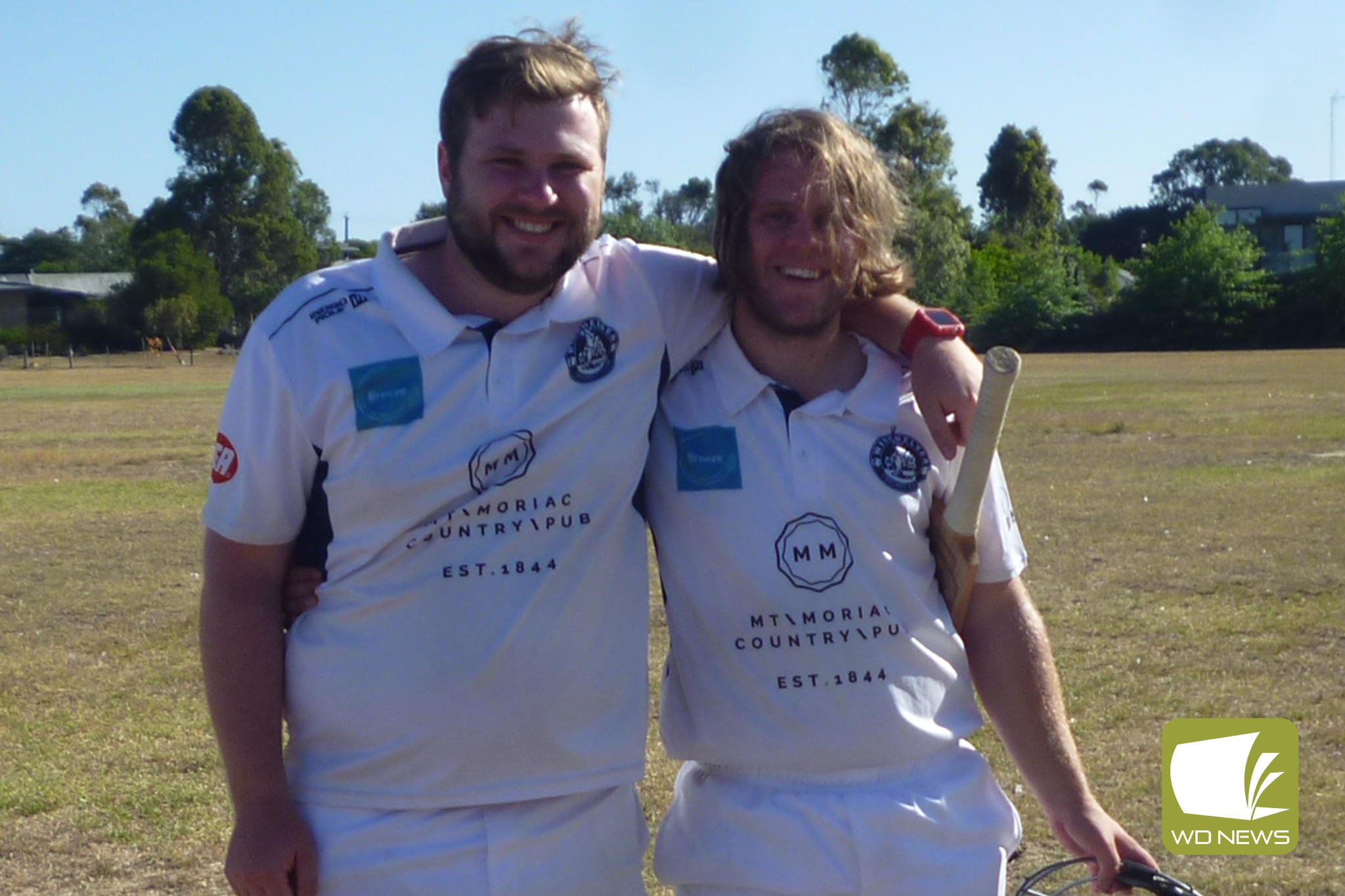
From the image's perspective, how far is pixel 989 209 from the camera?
8731 centimetres

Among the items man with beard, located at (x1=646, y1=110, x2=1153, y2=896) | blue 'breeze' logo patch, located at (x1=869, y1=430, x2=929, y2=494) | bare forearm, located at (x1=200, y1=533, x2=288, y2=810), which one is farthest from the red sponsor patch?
blue 'breeze' logo patch, located at (x1=869, y1=430, x2=929, y2=494)

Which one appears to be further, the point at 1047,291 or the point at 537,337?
the point at 1047,291

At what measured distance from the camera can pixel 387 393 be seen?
8.08 ft

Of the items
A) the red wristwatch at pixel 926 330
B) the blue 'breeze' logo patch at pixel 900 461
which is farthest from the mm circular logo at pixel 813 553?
the red wristwatch at pixel 926 330

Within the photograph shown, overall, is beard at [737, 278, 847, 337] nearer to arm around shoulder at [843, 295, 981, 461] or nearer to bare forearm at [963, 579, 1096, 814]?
arm around shoulder at [843, 295, 981, 461]

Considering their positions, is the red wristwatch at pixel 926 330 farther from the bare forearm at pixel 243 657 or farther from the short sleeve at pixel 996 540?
the bare forearm at pixel 243 657

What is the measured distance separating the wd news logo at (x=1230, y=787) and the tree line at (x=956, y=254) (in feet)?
113

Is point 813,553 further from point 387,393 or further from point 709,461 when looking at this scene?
point 387,393

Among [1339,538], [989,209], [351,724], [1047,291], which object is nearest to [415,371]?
[351,724]

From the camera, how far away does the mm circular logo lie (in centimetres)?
258

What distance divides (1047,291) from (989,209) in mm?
26935

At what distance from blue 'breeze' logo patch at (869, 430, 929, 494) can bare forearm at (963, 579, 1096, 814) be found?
10.2 inches

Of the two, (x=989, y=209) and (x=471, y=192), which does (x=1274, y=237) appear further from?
(x=471, y=192)

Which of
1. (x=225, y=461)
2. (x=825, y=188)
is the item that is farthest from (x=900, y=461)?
(x=225, y=461)
